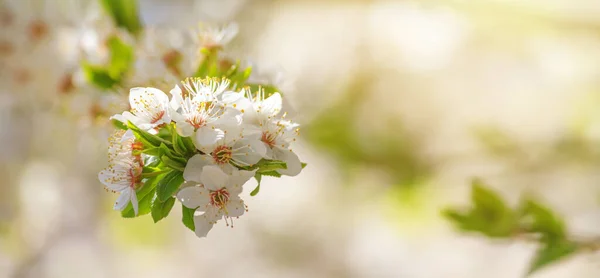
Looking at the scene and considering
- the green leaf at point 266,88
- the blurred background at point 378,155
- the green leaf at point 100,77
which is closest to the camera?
the green leaf at point 266,88

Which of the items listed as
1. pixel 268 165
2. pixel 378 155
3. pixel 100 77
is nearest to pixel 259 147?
pixel 268 165

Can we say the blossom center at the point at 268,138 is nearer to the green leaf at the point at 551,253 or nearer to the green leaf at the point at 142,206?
the green leaf at the point at 142,206

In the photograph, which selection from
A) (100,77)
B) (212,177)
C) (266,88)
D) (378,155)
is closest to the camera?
(212,177)

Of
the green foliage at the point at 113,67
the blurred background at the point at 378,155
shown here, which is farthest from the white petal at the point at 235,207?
the blurred background at the point at 378,155

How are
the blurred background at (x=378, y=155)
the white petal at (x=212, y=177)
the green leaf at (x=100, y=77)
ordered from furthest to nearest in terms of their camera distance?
the blurred background at (x=378, y=155) < the green leaf at (x=100, y=77) < the white petal at (x=212, y=177)

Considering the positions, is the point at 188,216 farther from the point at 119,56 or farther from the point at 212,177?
the point at 119,56

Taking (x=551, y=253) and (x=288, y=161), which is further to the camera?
(x=551, y=253)

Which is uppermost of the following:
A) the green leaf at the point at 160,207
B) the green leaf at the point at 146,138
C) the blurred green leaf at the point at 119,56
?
the blurred green leaf at the point at 119,56

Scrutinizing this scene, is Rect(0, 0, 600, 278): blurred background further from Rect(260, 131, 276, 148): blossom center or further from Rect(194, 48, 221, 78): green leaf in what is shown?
Rect(260, 131, 276, 148): blossom center
